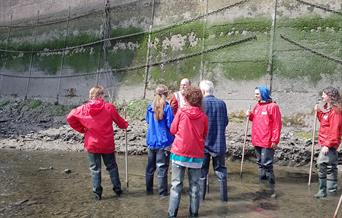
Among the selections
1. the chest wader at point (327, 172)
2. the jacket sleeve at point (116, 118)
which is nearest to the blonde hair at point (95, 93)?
the jacket sleeve at point (116, 118)

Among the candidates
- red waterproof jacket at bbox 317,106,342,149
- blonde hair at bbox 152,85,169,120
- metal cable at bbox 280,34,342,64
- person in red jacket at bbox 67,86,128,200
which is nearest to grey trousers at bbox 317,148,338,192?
red waterproof jacket at bbox 317,106,342,149

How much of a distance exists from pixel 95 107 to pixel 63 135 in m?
5.58

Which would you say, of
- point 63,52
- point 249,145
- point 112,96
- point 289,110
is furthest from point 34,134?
point 289,110

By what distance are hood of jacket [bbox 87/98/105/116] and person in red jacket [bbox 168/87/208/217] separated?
1417mm

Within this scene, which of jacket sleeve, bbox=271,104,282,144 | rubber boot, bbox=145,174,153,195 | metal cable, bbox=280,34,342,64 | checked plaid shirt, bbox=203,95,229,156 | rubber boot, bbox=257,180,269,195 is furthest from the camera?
metal cable, bbox=280,34,342,64

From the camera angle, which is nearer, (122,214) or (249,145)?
(122,214)

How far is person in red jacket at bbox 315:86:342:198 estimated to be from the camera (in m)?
7.12

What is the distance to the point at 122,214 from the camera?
6.10 metres

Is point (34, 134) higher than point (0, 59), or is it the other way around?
point (0, 59)

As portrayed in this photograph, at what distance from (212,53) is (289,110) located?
277 centimetres

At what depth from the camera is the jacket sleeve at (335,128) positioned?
280 inches

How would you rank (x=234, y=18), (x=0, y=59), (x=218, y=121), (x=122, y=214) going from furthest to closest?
1. (x=0, y=59)
2. (x=234, y=18)
3. (x=218, y=121)
4. (x=122, y=214)

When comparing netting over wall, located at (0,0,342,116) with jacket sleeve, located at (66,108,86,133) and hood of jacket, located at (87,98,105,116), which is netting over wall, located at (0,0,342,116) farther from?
jacket sleeve, located at (66,108,86,133)

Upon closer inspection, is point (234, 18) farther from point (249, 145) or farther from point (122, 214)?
point (122, 214)
